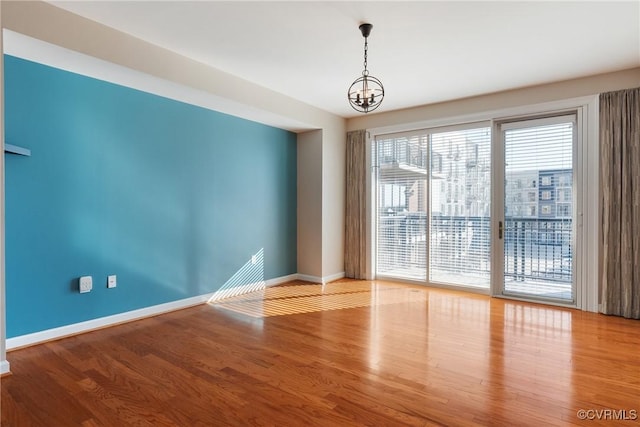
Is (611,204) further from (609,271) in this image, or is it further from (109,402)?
(109,402)

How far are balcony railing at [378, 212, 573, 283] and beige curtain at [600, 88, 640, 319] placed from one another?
0.40 m

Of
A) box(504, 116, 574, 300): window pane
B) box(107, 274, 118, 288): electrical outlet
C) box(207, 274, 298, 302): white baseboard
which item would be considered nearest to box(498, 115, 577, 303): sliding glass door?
box(504, 116, 574, 300): window pane

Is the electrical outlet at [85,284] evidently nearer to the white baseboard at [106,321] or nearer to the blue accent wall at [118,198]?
the blue accent wall at [118,198]

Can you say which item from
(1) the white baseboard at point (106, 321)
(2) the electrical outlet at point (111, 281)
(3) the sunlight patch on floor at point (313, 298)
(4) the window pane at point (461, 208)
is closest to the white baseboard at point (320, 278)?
(3) the sunlight patch on floor at point (313, 298)

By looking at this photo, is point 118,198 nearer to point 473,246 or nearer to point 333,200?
point 333,200

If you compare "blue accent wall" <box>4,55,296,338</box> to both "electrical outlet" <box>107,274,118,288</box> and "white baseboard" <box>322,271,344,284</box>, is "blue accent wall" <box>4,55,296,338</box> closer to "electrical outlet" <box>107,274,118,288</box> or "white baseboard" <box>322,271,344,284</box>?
"electrical outlet" <box>107,274,118,288</box>

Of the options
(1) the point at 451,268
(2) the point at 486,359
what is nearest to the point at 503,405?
(2) the point at 486,359

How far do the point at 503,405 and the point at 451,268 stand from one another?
10.3 ft

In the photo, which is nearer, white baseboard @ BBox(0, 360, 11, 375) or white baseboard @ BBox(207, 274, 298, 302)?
white baseboard @ BBox(0, 360, 11, 375)

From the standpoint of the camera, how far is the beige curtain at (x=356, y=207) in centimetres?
584

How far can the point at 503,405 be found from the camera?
215cm

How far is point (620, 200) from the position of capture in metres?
3.83

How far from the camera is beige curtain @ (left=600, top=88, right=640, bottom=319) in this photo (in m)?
3.76

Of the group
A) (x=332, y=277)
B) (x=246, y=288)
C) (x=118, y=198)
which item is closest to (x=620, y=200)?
(x=332, y=277)
